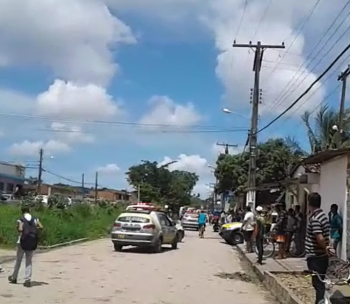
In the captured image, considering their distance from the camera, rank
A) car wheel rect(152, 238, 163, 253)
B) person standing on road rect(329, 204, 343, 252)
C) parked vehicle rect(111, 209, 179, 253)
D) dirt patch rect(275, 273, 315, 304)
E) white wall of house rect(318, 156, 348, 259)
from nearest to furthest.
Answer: dirt patch rect(275, 273, 315, 304) → person standing on road rect(329, 204, 343, 252) → white wall of house rect(318, 156, 348, 259) → parked vehicle rect(111, 209, 179, 253) → car wheel rect(152, 238, 163, 253)

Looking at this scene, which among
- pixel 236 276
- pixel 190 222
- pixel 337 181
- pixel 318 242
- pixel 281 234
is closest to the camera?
pixel 318 242

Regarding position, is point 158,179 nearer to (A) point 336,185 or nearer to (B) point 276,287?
(A) point 336,185

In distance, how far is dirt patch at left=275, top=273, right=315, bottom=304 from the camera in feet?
42.0

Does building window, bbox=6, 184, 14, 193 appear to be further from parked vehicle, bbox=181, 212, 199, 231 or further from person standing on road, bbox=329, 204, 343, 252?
person standing on road, bbox=329, 204, 343, 252

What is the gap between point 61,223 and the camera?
102 ft

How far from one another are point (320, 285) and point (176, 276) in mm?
8297

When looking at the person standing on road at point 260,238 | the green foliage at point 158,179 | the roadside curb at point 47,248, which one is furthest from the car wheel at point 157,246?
the green foliage at point 158,179

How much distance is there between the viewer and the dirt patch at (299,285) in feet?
42.0

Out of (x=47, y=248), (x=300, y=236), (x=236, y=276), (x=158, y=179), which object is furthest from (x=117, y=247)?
(x=158, y=179)

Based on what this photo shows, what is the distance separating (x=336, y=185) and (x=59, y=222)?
1530 cm

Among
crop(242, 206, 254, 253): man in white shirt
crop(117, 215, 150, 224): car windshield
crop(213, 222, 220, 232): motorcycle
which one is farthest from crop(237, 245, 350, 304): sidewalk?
crop(213, 222, 220, 232): motorcycle

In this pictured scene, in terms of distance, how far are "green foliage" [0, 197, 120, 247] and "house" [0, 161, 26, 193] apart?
38.3 m

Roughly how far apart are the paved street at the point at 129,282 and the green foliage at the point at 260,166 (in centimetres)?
3337

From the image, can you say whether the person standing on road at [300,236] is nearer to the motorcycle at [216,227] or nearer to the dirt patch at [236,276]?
the dirt patch at [236,276]
